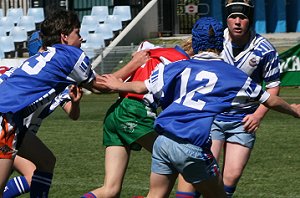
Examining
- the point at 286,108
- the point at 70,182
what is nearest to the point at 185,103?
the point at 286,108

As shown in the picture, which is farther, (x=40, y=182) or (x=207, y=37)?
(x=40, y=182)

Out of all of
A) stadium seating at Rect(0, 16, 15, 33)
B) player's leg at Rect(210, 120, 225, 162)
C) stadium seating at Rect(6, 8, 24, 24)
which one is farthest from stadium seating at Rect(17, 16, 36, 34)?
player's leg at Rect(210, 120, 225, 162)

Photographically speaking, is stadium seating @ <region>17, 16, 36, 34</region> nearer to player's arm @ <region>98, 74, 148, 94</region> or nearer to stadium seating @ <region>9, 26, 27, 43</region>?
stadium seating @ <region>9, 26, 27, 43</region>

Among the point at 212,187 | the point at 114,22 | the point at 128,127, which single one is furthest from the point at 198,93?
the point at 114,22

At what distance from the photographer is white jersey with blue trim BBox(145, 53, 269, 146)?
683 cm

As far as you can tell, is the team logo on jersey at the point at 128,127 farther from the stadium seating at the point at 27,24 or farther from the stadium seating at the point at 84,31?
the stadium seating at the point at 27,24

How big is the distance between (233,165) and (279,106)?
1205mm

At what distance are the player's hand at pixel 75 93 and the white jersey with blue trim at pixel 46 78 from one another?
0.23 meters

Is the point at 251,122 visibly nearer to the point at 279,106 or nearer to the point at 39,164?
the point at 279,106

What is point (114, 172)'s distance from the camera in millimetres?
8180

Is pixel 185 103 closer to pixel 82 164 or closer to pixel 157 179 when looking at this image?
pixel 157 179

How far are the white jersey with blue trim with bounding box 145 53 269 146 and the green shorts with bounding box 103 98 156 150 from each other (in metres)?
1.26

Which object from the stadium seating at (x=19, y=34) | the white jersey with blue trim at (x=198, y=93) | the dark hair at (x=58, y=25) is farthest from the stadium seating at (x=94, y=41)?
the white jersey with blue trim at (x=198, y=93)

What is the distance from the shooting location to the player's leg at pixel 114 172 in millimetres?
8148
